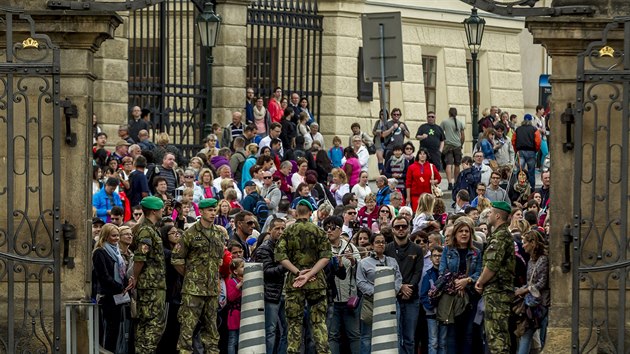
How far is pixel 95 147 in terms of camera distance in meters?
29.2

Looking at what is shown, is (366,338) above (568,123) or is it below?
below

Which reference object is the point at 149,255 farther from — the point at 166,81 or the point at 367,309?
the point at 166,81

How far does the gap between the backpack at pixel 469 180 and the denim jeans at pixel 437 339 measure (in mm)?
9290

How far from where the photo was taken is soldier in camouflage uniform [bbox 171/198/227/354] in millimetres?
21438

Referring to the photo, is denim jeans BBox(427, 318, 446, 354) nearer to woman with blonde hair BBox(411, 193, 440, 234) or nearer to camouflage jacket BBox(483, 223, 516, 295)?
camouflage jacket BBox(483, 223, 516, 295)

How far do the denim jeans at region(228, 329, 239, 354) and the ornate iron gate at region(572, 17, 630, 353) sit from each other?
468 centimetres

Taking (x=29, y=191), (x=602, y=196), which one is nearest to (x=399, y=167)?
(x=602, y=196)

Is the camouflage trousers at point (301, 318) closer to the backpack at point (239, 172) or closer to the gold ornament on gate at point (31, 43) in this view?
the gold ornament on gate at point (31, 43)

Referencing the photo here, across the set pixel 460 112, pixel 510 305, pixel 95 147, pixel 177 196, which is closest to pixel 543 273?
pixel 510 305

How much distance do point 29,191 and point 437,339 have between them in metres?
5.36

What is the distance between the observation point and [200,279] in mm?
21453

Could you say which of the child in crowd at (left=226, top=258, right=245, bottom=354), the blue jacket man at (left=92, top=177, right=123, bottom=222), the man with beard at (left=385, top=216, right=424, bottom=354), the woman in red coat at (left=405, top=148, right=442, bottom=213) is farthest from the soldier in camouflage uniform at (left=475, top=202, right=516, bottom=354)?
the woman in red coat at (left=405, top=148, right=442, bottom=213)

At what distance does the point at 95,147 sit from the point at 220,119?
24.0 ft

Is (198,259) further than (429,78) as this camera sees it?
No
